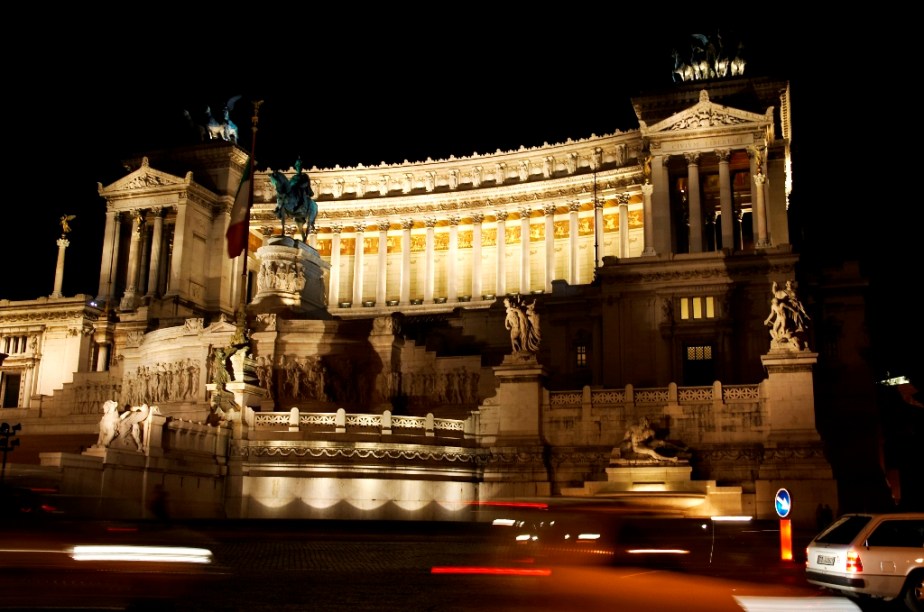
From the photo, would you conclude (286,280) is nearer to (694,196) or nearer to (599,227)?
(694,196)

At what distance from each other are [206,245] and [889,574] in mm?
70765

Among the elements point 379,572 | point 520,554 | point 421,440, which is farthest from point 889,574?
point 421,440

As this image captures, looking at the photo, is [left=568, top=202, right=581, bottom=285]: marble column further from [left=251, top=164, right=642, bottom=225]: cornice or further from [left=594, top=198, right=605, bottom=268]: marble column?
[left=594, top=198, right=605, bottom=268]: marble column

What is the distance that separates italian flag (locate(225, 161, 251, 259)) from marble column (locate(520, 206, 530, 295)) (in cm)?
3698

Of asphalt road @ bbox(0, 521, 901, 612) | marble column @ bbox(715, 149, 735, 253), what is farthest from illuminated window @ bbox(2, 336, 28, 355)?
asphalt road @ bbox(0, 521, 901, 612)

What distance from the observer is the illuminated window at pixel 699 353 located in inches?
1874

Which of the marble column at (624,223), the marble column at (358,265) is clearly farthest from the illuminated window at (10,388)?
the marble column at (624,223)

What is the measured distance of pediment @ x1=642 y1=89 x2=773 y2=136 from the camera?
62.4m

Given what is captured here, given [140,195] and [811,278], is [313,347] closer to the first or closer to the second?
[811,278]

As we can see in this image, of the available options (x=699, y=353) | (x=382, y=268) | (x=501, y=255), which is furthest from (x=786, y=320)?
(x=382, y=268)

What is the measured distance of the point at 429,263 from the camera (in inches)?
3204

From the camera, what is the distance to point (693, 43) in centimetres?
7131

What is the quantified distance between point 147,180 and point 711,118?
44334mm

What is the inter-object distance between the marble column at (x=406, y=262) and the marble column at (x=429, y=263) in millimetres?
1467
